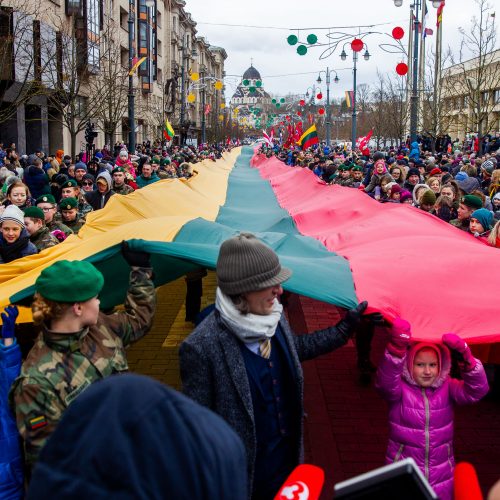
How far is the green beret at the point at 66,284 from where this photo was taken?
3020 mm

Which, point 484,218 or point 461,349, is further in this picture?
point 484,218

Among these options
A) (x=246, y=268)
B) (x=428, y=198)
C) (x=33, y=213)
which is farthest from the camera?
(x=428, y=198)

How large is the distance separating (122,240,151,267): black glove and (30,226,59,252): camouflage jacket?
2.37 metres

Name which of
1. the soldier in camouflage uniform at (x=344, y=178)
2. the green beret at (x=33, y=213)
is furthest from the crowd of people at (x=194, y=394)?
the soldier in camouflage uniform at (x=344, y=178)

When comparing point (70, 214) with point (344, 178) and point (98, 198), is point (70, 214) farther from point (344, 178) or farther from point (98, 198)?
point (344, 178)

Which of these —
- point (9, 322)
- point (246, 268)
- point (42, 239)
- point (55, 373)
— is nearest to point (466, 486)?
point (246, 268)

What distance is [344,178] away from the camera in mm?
15750

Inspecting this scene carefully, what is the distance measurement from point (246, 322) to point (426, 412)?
1.50 metres

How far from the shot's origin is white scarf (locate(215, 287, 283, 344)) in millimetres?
2902

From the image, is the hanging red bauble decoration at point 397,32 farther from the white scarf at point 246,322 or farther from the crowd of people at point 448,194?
the white scarf at point 246,322

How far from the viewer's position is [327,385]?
6574mm

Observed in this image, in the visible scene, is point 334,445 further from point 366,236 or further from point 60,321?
point 60,321

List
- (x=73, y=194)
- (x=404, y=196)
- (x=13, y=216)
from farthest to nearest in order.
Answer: (x=404, y=196) → (x=73, y=194) → (x=13, y=216)

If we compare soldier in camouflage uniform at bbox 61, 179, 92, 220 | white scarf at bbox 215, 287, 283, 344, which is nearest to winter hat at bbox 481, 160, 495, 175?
soldier in camouflage uniform at bbox 61, 179, 92, 220
